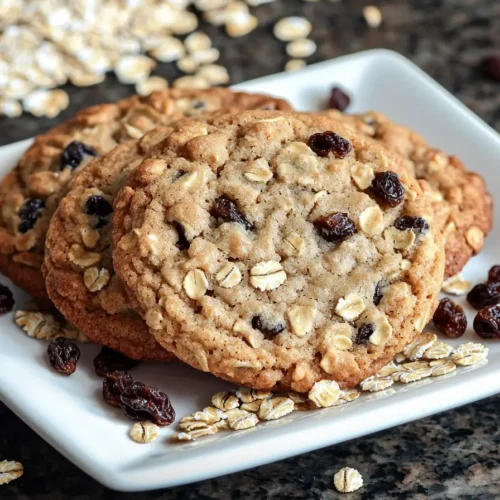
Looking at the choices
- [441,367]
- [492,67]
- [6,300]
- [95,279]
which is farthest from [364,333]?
[492,67]

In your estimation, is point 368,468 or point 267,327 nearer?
point 267,327

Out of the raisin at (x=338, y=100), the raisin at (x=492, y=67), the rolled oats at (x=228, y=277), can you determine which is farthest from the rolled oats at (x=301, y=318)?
the raisin at (x=492, y=67)

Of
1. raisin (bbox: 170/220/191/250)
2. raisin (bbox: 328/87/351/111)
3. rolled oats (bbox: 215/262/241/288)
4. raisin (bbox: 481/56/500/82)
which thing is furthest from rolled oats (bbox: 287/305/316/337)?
raisin (bbox: 481/56/500/82)

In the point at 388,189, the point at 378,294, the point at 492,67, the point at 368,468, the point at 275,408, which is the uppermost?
the point at 388,189

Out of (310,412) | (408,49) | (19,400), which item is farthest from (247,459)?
(408,49)

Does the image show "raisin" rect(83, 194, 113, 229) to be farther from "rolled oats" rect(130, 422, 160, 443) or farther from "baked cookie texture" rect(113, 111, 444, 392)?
"rolled oats" rect(130, 422, 160, 443)

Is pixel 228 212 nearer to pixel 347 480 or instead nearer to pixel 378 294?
pixel 378 294

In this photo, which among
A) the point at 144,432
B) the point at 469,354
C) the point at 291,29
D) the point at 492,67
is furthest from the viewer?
the point at 291,29
